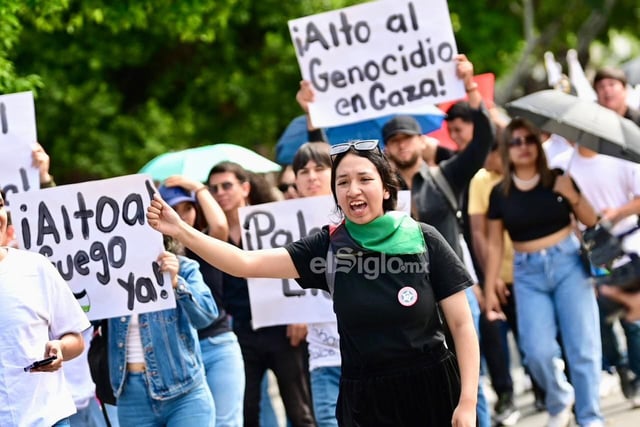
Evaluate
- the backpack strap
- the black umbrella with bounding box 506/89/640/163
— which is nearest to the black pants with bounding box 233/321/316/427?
the backpack strap

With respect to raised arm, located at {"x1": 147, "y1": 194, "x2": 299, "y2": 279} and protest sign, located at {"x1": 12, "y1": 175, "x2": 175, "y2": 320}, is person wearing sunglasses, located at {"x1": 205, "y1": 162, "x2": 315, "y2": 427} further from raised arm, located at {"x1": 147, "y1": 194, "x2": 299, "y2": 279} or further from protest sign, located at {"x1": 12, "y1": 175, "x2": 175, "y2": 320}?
raised arm, located at {"x1": 147, "y1": 194, "x2": 299, "y2": 279}

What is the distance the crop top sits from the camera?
27.4ft

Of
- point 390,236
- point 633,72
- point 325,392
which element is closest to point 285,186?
point 325,392

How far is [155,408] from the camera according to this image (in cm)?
640

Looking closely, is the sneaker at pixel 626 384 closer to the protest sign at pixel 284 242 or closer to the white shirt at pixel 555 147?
the white shirt at pixel 555 147

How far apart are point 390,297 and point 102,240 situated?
1911 millimetres

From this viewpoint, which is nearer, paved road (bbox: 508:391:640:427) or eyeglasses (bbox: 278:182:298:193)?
paved road (bbox: 508:391:640:427)

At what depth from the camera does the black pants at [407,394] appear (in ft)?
17.6

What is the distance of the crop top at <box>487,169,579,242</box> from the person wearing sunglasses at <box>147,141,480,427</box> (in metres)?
3.00

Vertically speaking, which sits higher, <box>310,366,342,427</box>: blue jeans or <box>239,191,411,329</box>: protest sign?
<box>239,191,411,329</box>: protest sign

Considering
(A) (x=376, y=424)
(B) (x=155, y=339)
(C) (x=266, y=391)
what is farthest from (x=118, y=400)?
(C) (x=266, y=391)

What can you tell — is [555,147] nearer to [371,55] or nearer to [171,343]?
[371,55]

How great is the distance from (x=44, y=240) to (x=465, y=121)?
397 cm

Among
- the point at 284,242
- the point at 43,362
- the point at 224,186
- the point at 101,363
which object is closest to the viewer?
the point at 43,362
